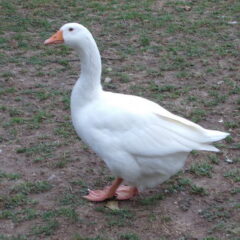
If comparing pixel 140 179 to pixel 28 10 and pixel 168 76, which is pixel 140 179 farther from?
pixel 28 10

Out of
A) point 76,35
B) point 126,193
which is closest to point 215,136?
point 126,193

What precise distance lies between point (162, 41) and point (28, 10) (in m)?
2.59

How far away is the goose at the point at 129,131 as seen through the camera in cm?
396

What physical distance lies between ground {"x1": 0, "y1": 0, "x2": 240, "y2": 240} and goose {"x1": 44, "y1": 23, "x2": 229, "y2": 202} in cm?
40

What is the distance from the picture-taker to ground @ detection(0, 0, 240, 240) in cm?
405

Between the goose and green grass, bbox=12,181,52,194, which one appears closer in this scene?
the goose

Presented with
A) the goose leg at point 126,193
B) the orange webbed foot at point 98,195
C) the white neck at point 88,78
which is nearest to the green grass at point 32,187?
→ the orange webbed foot at point 98,195

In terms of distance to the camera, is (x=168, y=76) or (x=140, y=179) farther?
(x=168, y=76)

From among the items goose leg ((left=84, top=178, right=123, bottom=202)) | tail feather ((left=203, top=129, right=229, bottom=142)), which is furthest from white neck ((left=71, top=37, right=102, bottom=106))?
tail feather ((left=203, top=129, right=229, bottom=142))

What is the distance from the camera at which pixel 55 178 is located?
4.62 metres

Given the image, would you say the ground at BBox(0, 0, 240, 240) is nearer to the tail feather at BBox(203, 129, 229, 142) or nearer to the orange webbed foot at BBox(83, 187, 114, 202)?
the orange webbed foot at BBox(83, 187, 114, 202)

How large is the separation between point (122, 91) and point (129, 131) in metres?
2.33

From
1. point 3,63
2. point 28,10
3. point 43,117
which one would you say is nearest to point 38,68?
point 3,63

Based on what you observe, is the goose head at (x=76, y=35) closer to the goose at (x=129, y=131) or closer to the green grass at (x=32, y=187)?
the goose at (x=129, y=131)
